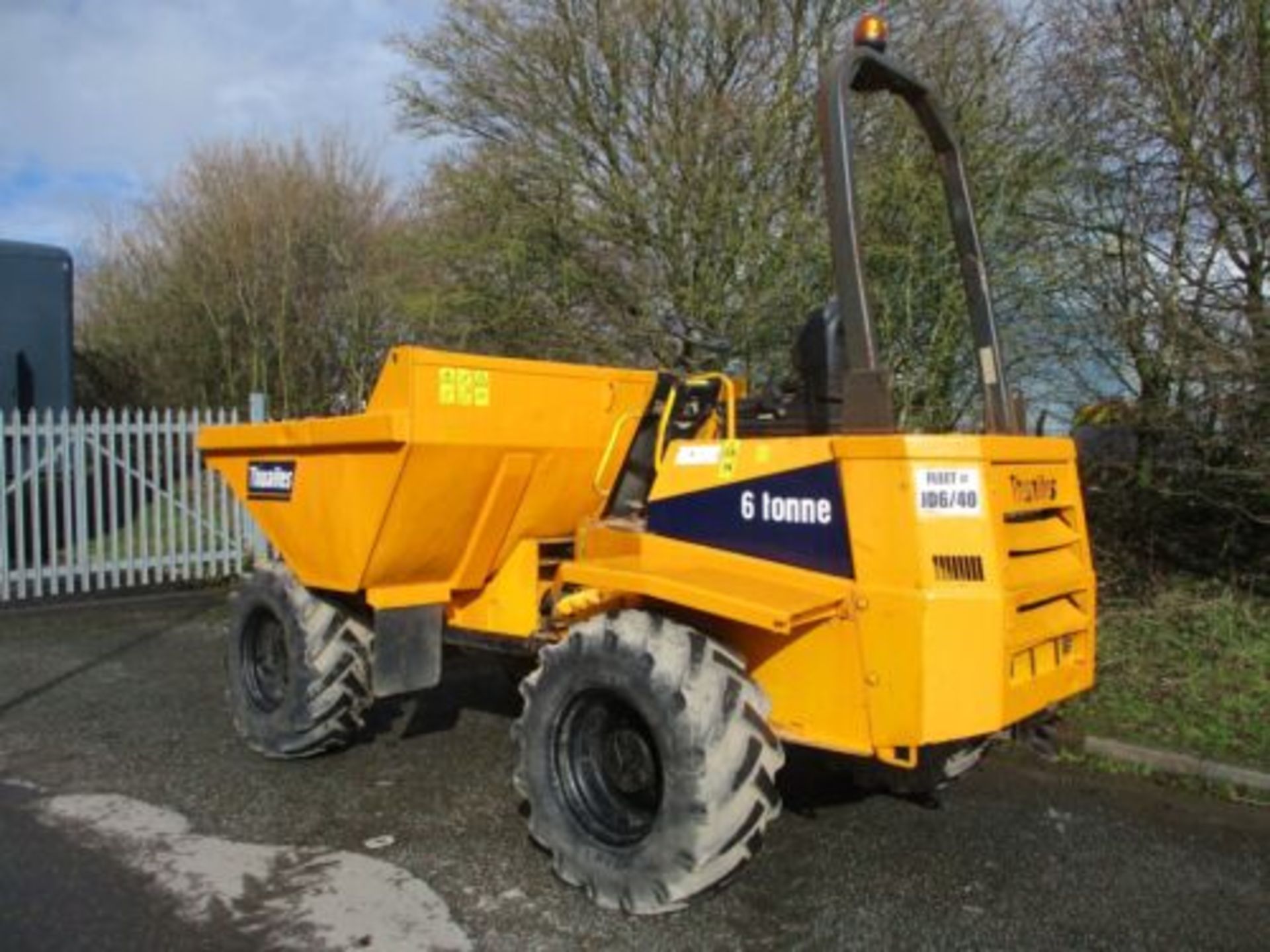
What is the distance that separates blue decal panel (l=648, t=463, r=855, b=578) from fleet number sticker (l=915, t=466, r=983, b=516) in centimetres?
26

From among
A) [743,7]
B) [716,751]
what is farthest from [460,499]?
[743,7]

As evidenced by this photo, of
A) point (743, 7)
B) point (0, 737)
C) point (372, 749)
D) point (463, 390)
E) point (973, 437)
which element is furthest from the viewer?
point (743, 7)

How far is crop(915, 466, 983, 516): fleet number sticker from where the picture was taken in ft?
12.1

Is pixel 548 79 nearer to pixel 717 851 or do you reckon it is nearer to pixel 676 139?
pixel 676 139

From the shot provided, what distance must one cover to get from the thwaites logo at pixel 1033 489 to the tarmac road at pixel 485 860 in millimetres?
1384

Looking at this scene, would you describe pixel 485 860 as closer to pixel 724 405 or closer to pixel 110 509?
pixel 724 405

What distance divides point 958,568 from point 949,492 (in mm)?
233

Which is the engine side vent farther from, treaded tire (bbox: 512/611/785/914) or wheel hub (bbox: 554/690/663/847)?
wheel hub (bbox: 554/690/663/847)

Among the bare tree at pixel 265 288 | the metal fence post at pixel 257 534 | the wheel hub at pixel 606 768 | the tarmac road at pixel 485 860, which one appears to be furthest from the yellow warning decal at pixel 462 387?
the bare tree at pixel 265 288

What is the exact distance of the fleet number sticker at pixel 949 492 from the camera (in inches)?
145

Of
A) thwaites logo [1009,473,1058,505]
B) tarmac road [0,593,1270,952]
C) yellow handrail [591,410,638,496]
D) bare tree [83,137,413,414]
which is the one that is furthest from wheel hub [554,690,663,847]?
bare tree [83,137,413,414]

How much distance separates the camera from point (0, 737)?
21.7ft

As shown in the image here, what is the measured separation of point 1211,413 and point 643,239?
5416mm

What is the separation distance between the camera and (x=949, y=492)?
3.74 metres
